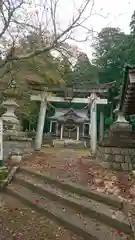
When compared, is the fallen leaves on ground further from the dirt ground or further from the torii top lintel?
the torii top lintel

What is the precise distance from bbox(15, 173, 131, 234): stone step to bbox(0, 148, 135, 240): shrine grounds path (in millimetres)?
334

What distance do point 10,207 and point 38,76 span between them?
8600 millimetres

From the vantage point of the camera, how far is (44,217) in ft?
16.4

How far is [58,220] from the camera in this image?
15.4ft

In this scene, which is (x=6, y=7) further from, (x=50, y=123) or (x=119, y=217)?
(x=50, y=123)

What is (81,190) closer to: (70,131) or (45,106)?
(45,106)

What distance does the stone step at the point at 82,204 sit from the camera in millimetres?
4250

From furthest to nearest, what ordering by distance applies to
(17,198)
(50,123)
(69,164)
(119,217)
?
(50,123), (69,164), (17,198), (119,217)

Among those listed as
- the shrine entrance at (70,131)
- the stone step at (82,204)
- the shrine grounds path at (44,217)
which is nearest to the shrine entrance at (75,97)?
the shrine grounds path at (44,217)

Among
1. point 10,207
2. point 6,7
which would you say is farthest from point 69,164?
point 6,7

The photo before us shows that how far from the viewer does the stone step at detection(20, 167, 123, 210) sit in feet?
16.2

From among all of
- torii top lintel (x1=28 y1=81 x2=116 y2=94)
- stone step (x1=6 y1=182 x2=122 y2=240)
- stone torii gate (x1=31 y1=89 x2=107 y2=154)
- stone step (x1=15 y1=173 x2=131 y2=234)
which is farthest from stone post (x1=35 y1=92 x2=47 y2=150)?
stone step (x1=6 y1=182 x2=122 y2=240)

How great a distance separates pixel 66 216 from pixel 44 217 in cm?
56

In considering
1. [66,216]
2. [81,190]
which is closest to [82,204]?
[66,216]
